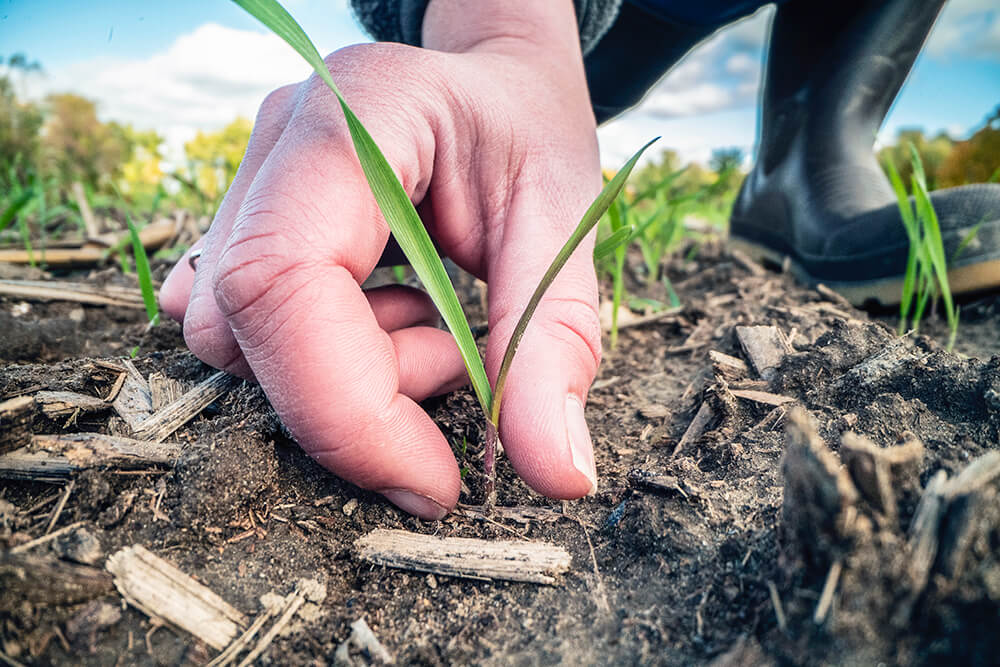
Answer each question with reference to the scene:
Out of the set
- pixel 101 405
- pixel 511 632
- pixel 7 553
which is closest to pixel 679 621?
pixel 511 632

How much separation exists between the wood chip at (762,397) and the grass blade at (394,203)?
55 centimetres

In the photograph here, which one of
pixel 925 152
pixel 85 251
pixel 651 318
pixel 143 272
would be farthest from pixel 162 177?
pixel 925 152

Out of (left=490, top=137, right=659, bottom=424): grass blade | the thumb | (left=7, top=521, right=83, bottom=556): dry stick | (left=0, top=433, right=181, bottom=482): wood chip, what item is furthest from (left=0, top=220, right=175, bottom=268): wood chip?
(left=490, top=137, right=659, bottom=424): grass blade

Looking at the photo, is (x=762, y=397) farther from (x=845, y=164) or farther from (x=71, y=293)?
(x=71, y=293)

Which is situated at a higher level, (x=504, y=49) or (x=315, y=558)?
(x=504, y=49)

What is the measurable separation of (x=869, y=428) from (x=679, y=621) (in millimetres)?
495

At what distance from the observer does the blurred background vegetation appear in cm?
243

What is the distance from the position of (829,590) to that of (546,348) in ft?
1.70

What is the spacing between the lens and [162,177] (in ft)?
11.1

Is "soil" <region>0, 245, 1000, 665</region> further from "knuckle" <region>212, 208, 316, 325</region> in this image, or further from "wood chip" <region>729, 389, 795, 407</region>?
"knuckle" <region>212, 208, 316, 325</region>

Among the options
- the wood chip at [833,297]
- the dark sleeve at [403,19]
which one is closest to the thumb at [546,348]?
the dark sleeve at [403,19]

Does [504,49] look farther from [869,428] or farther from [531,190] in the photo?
[869,428]

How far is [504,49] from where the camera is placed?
1229 mm

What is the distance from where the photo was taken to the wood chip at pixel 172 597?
78 centimetres
